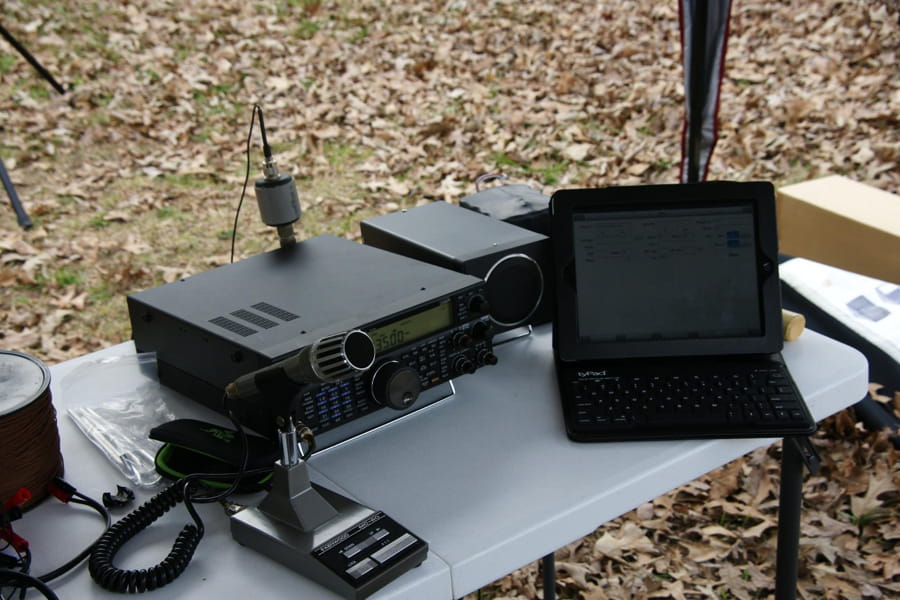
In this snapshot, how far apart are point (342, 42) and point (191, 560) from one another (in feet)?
17.1

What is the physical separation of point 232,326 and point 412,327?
25cm

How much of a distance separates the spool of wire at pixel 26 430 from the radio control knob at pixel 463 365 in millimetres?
558

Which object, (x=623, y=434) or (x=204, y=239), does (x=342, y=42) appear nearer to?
(x=204, y=239)

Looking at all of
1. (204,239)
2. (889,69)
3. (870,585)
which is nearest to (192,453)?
(870,585)

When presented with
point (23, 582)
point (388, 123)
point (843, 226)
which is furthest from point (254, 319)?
point (388, 123)

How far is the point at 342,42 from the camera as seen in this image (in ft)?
19.1

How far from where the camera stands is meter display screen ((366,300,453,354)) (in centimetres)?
121

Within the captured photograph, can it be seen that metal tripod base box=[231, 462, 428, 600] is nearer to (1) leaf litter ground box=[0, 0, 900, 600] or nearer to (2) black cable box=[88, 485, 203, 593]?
(2) black cable box=[88, 485, 203, 593]

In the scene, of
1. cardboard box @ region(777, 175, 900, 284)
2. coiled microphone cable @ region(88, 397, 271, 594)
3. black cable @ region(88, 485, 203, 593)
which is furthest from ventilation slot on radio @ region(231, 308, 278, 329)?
cardboard box @ region(777, 175, 900, 284)

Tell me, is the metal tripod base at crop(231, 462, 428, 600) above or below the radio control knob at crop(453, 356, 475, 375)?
below

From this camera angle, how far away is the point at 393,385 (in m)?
1.18

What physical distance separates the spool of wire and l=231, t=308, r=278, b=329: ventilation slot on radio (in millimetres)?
266

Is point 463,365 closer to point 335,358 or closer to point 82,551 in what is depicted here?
point 335,358

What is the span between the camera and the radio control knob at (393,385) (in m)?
1.18
